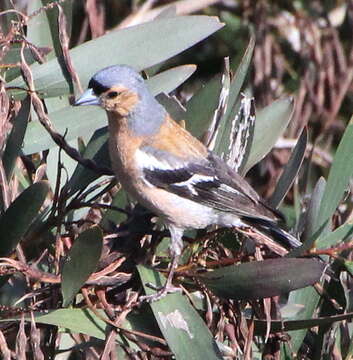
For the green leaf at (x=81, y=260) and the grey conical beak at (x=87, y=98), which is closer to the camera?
the green leaf at (x=81, y=260)

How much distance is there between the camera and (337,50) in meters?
5.28

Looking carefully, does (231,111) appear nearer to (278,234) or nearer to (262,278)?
(278,234)

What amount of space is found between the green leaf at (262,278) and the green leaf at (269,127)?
1.83 feet

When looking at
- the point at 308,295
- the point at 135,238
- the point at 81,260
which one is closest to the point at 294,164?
the point at 308,295

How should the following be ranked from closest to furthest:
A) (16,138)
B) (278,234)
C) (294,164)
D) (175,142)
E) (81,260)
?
1. (81,260)
2. (16,138)
3. (294,164)
4. (278,234)
5. (175,142)

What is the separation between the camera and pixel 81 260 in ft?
7.57

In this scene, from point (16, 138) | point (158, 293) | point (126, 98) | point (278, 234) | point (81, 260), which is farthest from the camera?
point (126, 98)

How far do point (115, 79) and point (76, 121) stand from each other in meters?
0.17

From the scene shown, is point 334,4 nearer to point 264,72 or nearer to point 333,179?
point 264,72

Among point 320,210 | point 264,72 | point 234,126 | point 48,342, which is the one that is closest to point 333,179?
point 320,210

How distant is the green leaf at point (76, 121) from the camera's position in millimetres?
2789

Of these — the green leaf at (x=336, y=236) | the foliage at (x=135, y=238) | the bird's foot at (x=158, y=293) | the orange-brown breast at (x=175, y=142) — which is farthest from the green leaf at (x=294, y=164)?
the bird's foot at (x=158, y=293)

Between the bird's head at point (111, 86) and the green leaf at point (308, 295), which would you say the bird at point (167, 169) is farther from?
the green leaf at point (308, 295)

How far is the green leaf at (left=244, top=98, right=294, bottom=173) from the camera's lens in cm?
295
